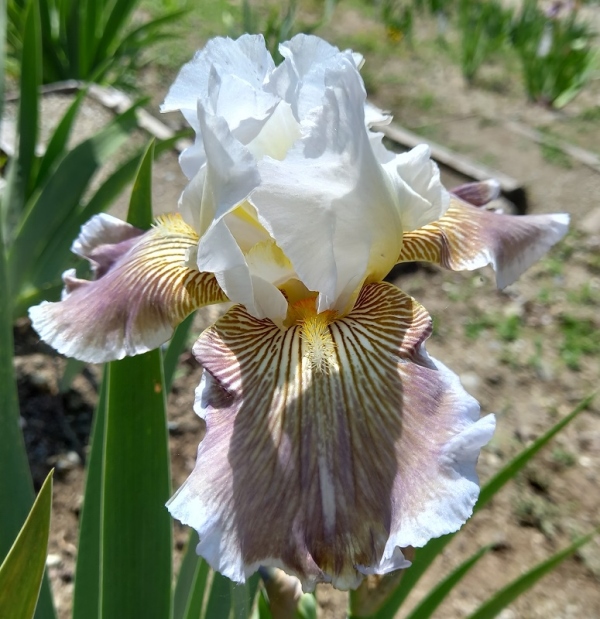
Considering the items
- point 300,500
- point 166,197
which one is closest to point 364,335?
point 300,500

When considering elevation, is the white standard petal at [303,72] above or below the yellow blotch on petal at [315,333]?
above

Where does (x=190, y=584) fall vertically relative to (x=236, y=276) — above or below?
below

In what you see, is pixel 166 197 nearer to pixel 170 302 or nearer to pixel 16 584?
pixel 170 302

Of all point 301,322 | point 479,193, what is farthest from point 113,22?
point 301,322

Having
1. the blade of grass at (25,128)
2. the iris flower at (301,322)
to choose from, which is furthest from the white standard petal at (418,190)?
the blade of grass at (25,128)

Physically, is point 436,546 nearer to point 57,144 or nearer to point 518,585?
point 518,585

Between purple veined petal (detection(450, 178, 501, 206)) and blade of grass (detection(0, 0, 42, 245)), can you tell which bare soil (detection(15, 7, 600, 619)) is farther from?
blade of grass (detection(0, 0, 42, 245))

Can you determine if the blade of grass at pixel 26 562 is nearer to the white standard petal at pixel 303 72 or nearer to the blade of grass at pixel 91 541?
the blade of grass at pixel 91 541
